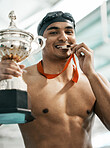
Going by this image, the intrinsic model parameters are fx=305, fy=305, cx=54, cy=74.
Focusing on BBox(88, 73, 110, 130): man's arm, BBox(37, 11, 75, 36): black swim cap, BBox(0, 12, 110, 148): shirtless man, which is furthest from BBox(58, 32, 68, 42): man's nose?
BBox(88, 73, 110, 130): man's arm

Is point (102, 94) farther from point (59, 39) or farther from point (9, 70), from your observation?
point (9, 70)

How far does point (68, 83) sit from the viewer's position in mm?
2182

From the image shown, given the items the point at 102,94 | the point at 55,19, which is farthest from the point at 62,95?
the point at 55,19

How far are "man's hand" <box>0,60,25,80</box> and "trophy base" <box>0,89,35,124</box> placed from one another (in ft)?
0.24

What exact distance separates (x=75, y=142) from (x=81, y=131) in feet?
0.29

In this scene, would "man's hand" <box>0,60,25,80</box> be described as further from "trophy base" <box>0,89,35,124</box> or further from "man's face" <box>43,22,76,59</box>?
"man's face" <box>43,22,76,59</box>

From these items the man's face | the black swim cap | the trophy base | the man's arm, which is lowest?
the trophy base

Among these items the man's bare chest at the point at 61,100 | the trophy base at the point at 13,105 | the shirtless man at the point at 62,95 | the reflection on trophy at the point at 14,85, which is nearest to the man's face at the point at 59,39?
the shirtless man at the point at 62,95

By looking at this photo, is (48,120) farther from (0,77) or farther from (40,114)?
(0,77)

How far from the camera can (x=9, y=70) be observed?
146 centimetres

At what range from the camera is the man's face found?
201 cm

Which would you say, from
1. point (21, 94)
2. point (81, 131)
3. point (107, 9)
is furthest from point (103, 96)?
point (107, 9)

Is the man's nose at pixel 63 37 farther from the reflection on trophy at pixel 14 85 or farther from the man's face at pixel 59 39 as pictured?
the reflection on trophy at pixel 14 85

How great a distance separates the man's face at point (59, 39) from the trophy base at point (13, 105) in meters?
0.57
